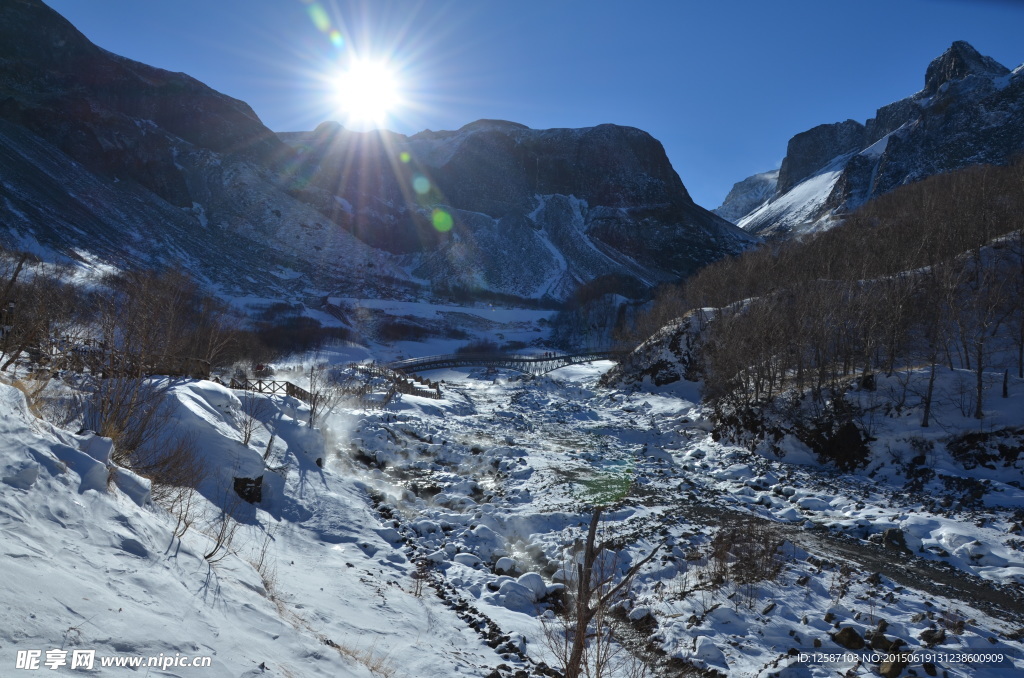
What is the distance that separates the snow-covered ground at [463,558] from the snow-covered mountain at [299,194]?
3049 inches

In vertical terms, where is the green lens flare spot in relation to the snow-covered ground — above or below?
above

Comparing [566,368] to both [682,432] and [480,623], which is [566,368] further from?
[480,623]

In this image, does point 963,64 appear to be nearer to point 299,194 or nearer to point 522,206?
point 522,206

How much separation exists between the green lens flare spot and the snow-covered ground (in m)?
142

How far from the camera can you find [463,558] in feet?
40.9

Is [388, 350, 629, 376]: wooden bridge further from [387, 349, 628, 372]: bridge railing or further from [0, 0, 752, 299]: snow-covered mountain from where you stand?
[0, 0, 752, 299]: snow-covered mountain

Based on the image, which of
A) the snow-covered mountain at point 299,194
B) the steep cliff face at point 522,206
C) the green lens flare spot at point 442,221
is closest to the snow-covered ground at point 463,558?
the snow-covered mountain at point 299,194

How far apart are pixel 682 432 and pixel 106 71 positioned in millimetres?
180565

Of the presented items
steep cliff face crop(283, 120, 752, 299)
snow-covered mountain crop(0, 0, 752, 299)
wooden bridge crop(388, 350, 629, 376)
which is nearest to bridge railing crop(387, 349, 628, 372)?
wooden bridge crop(388, 350, 629, 376)

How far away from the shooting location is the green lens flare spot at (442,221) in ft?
521

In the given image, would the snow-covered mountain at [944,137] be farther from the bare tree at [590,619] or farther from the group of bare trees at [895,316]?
the bare tree at [590,619]

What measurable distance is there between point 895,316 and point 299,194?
15413cm

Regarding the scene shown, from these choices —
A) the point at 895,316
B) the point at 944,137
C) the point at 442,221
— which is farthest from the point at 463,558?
the point at 944,137

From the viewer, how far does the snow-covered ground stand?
5508mm
